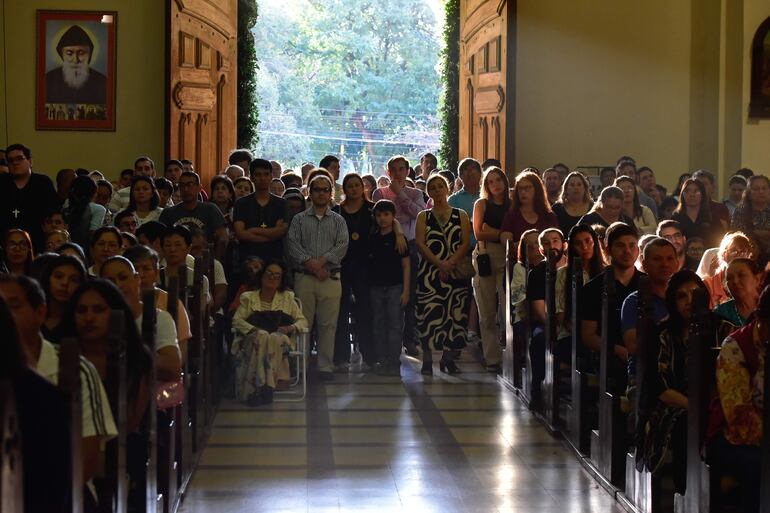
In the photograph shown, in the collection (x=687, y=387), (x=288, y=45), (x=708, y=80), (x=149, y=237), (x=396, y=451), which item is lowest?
(x=396, y=451)

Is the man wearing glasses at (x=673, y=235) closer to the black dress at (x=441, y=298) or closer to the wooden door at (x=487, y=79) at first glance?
the black dress at (x=441, y=298)

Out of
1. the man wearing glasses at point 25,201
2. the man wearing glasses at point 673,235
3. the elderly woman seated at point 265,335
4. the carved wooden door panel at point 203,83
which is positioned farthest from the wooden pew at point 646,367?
the carved wooden door panel at point 203,83

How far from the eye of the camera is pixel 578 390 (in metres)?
7.52

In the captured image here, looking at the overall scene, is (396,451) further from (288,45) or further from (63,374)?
(288,45)

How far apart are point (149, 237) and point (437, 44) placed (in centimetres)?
2765

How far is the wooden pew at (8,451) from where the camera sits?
8.86 feet

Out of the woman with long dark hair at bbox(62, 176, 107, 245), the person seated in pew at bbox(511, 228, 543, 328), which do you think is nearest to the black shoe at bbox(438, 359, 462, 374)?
the person seated in pew at bbox(511, 228, 543, 328)

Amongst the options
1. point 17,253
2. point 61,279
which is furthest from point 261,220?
point 61,279

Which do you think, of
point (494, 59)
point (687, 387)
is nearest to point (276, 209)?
point (494, 59)

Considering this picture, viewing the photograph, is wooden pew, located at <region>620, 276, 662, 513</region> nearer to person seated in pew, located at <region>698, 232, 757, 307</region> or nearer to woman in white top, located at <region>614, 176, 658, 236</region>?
person seated in pew, located at <region>698, 232, 757, 307</region>

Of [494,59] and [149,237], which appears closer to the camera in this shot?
[149,237]

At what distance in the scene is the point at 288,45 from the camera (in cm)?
3459

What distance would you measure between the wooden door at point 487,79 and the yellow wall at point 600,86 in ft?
1.31

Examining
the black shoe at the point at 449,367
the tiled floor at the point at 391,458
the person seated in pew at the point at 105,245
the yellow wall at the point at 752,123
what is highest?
the yellow wall at the point at 752,123
